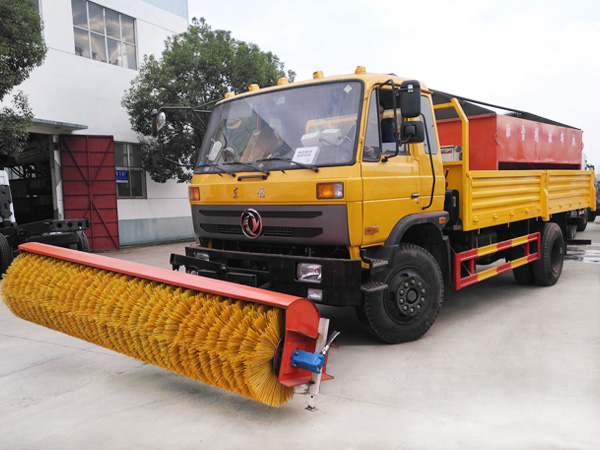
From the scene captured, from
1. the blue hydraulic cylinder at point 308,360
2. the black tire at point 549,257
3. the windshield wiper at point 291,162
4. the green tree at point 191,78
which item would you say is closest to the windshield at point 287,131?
the windshield wiper at point 291,162

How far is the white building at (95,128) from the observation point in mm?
12586

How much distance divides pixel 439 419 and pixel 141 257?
981cm

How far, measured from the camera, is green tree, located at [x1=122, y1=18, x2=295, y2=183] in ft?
42.0

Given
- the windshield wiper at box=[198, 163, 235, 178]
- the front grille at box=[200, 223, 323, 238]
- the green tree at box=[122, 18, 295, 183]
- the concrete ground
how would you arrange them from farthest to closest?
the green tree at box=[122, 18, 295, 183] < the windshield wiper at box=[198, 163, 235, 178] < the front grille at box=[200, 223, 323, 238] < the concrete ground

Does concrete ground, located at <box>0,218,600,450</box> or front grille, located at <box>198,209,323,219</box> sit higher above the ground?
front grille, located at <box>198,209,323,219</box>

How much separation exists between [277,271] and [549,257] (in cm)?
468

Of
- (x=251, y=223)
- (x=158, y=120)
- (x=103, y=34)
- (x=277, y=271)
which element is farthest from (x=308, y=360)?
(x=103, y=34)

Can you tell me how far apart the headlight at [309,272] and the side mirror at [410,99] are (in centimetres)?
140

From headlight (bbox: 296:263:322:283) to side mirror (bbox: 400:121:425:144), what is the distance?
4.25 feet

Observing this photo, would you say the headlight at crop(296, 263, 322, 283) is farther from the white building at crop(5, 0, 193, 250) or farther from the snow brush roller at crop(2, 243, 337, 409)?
the white building at crop(5, 0, 193, 250)

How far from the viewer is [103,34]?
14.0 metres

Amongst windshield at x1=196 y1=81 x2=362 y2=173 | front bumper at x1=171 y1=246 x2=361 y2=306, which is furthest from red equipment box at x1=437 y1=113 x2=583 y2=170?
front bumper at x1=171 y1=246 x2=361 y2=306

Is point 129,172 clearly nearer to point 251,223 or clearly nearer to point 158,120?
point 158,120

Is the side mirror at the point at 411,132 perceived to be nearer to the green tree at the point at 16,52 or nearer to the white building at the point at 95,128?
the green tree at the point at 16,52
